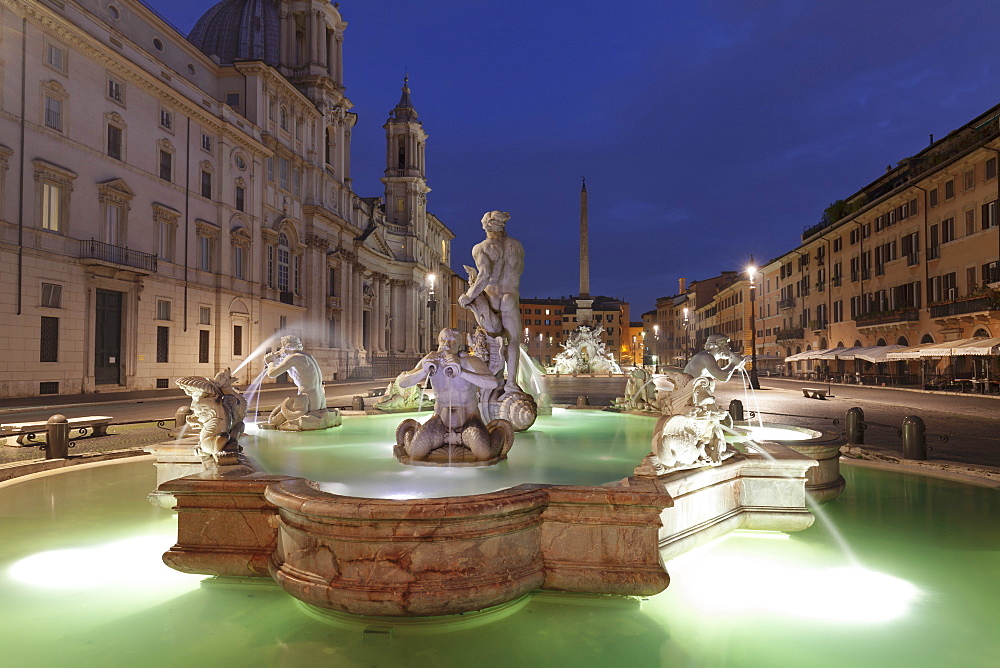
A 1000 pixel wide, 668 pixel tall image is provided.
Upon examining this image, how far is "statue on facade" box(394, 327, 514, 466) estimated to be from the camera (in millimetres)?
5656

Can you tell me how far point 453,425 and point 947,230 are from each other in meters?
33.7

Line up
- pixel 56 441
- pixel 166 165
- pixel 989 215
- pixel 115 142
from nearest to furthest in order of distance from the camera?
pixel 56 441 < pixel 115 142 < pixel 989 215 < pixel 166 165

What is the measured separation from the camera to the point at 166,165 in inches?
1153

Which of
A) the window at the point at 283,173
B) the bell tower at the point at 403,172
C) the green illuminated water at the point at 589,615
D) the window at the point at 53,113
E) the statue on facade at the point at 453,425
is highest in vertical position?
the bell tower at the point at 403,172

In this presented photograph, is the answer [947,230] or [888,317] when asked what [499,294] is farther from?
[888,317]

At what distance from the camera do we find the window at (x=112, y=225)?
83.1 feet

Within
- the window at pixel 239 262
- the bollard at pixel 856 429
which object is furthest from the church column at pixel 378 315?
the bollard at pixel 856 429

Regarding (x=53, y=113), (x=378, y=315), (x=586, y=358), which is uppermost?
(x=53, y=113)

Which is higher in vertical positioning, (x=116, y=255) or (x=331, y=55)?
(x=331, y=55)

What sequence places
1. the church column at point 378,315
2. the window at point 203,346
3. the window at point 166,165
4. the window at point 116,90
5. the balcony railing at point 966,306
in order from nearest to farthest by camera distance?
the window at point 116,90 < the balcony railing at point 966,306 < the window at point 166,165 < the window at point 203,346 < the church column at point 378,315

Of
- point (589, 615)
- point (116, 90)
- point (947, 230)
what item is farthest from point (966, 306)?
point (116, 90)

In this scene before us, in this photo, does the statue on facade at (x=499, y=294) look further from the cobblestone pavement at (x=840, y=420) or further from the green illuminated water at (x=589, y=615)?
the cobblestone pavement at (x=840, y=420)

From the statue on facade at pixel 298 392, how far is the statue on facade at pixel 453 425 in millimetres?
2886

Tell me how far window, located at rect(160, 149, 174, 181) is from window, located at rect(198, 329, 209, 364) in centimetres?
769
